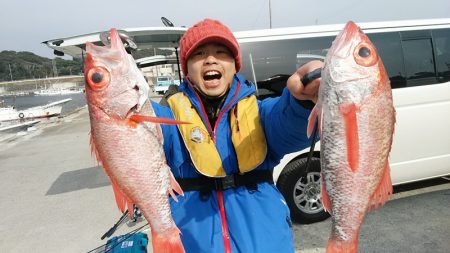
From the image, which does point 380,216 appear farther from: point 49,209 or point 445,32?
point 49,209

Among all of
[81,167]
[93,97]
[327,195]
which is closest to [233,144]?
[327,195]

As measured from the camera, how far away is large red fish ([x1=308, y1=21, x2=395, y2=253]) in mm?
1456

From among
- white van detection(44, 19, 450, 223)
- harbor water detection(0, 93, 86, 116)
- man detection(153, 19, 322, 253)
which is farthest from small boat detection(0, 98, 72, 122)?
man detection(153, 19, 322, 253)

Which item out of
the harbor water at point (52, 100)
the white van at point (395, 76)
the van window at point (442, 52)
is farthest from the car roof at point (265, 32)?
the harbor water at point (52, 100)

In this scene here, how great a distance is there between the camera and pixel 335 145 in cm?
149

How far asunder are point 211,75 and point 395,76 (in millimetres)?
3361

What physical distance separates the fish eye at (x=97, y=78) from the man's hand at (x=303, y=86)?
85 centimetres

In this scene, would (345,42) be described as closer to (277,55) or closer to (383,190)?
(383,190)

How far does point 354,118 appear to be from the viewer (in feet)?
4.84

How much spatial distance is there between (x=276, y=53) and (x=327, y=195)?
9.68ft

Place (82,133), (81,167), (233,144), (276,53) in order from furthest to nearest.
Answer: (82,133) → (81,167) → (276,53) → (233,144)

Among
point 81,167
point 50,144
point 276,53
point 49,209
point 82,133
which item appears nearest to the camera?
point 276,53

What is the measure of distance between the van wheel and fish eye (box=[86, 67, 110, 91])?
317 centimetres

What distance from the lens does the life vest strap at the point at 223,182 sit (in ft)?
6.62
